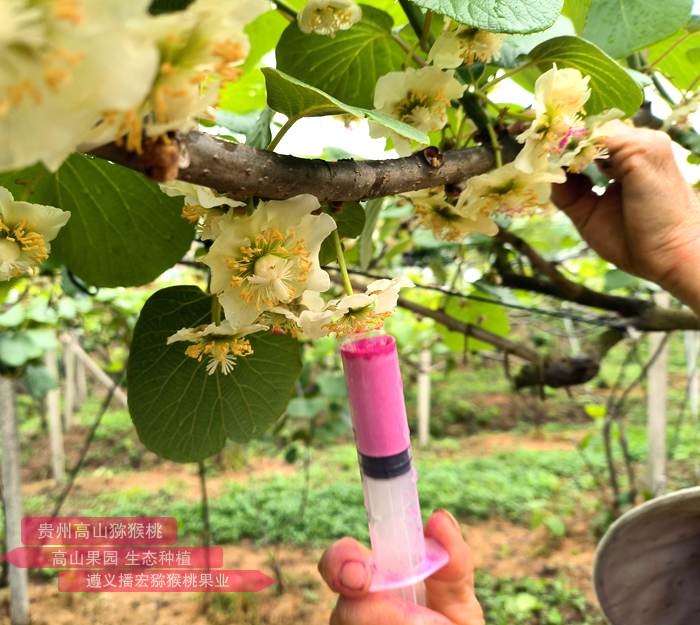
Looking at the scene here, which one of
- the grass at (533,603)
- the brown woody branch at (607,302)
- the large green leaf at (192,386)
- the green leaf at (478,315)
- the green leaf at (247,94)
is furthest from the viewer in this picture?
the grass at (533,603)

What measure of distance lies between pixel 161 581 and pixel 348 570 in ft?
7.94

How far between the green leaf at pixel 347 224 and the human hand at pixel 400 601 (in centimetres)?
23

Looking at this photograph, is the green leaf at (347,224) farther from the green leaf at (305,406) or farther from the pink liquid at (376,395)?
the green leaf at (305,406)

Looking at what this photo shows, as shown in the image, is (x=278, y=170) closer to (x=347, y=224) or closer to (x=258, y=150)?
(x=258, y=150)

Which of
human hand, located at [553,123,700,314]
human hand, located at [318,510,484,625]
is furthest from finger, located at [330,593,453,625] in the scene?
human hand, located at [553,123,700,314]

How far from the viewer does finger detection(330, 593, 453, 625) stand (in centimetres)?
47

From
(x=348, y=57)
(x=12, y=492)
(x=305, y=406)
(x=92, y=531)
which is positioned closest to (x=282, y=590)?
(x=305, y=406)

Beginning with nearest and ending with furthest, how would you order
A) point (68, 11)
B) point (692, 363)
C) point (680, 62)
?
point (68, 11), point (680, 62), point (692, 363)

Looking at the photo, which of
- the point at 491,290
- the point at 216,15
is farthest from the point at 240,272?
the point at 491,290

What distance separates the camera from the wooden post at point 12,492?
2.15 m

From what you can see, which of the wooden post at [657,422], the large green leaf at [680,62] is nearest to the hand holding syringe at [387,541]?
the large green leaf at [680,62]

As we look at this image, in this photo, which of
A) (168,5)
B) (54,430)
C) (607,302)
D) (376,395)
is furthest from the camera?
(54,430)

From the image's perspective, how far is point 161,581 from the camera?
256cm

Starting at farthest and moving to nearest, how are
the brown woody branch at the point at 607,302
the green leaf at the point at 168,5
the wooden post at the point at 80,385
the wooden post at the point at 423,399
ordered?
the wooden post at the point at 80,385 → the wooden post at the point at 423,399 → the brown woody branch at the point at 607,302 → the green leaf at the point at 168,5
